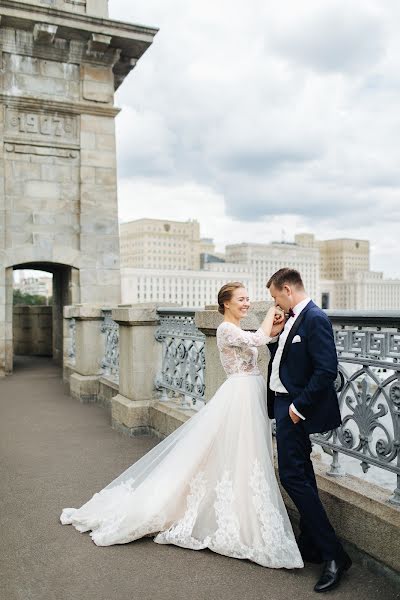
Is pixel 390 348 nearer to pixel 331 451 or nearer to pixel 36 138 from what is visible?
pixel 331 451

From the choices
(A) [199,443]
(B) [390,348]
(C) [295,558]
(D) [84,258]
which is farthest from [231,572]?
(D) [84,258]

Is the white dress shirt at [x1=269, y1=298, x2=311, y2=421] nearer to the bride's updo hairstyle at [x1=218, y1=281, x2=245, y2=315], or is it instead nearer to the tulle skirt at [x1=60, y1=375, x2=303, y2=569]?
the tulle skirt at [x1=60, y1=375, x2=303, y2=569]

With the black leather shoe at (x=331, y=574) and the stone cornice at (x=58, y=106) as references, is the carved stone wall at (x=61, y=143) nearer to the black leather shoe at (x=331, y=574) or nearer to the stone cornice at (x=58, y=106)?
the stone cornice at (x=58, y=106)

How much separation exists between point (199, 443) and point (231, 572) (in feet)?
2.88

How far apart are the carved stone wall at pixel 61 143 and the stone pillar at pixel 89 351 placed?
4762mm

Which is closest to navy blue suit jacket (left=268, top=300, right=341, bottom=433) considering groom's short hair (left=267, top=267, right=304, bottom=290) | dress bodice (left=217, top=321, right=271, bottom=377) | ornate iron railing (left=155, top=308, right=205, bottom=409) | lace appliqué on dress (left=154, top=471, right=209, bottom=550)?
groom's short hair (left=267, top=267, right=304, bottom=290)

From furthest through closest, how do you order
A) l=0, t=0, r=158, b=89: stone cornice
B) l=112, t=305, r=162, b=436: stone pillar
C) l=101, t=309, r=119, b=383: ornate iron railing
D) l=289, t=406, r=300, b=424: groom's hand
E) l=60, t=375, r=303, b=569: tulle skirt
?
1. l=0, t=0, r=158, b=89: stone cornice
2. l=101, t=309, r=119, b=383: ornate iron railing
3. l=112, t=305, r=162, b=436: stone pillar
4. l=60, t=375, r=303, b=569: tulle skirt
5. l=289, t=406, r=300, b=424: groom's hand

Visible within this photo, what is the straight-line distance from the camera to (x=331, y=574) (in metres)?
3.48

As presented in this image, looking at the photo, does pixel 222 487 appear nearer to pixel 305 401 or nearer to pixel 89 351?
pixel 305 401

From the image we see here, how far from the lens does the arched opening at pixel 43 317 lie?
15.4 metres

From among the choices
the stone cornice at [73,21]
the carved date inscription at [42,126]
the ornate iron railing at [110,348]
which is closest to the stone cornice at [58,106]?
the carved date inscription at [42,126]

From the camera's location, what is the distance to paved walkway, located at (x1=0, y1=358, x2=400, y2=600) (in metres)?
3.49

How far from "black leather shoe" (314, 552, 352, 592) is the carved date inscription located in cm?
1353

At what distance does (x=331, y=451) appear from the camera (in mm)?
4254
